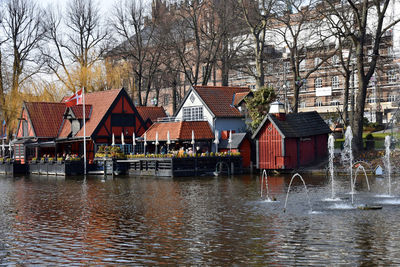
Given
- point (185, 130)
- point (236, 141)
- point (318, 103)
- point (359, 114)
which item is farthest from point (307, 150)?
point (318, 103)

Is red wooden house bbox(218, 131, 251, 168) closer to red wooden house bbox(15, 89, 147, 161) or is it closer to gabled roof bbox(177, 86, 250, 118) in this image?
gabled roof bbox(177, 86, 250, 118)

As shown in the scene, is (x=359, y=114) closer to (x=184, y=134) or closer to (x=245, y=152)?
(x=245, y=152)

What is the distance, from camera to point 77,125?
5816 cm

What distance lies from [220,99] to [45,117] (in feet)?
66.4

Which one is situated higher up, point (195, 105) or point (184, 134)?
point (195, 105)

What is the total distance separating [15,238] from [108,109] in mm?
38463

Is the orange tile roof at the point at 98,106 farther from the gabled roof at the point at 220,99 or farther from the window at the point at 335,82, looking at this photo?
the window at the point at 335,82

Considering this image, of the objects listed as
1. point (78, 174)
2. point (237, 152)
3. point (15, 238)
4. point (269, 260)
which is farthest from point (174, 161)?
point (269, 260)

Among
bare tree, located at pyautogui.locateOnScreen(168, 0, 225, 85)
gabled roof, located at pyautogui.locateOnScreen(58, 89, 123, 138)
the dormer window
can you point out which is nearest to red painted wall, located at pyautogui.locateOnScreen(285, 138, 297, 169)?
bare tree, located at pyautogui.locateOnScreen(168, 0, 225, 85)

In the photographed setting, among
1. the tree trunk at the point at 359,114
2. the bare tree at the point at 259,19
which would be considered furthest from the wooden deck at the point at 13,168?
the tree trunk at the point at 359,114

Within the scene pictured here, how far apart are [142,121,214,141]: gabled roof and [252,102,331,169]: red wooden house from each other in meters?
6.66

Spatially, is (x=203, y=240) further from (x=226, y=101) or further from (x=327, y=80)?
(x=327, y=80)

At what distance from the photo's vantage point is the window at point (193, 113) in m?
54.1

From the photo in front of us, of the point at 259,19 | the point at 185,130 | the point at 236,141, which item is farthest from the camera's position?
the point at 259,19
